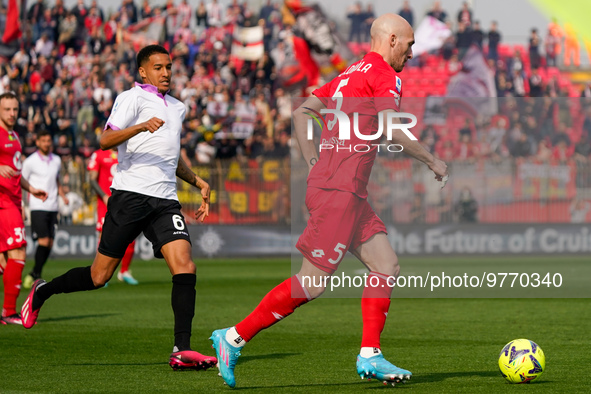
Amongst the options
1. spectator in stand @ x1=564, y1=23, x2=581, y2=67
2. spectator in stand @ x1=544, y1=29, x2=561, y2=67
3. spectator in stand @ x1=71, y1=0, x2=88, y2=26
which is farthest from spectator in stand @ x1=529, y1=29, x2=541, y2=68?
spectator in stand @ x1=71, y1=0, x2=88, y2=26

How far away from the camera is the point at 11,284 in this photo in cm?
1009

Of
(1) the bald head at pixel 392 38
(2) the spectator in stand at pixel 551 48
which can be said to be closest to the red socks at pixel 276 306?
(1) the bald head at pixel 392 38

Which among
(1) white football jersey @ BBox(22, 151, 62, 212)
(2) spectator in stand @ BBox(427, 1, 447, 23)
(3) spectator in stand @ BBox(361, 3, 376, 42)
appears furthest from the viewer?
(3) spectator in stand @ BBox(361, 3, 376, 42)

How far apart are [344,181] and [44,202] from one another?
952cm

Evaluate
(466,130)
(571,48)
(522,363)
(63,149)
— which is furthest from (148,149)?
(571,48)

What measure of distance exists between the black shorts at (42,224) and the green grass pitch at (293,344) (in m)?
1.06

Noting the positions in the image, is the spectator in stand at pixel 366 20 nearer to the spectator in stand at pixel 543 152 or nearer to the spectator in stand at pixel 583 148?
the spectator in stand at pixel 543 152

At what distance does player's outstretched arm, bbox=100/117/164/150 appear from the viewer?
6328mm

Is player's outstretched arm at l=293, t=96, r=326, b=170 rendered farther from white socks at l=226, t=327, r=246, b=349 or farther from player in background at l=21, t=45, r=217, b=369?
player in background at l=21, t=45, r=217, b=369

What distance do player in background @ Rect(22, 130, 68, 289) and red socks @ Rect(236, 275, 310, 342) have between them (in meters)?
9.02

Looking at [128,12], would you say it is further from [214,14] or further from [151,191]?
[151,191]

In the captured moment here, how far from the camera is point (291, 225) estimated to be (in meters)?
22.5

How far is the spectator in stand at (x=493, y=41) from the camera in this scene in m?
28.2

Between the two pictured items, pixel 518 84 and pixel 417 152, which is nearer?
pixel 417 152
